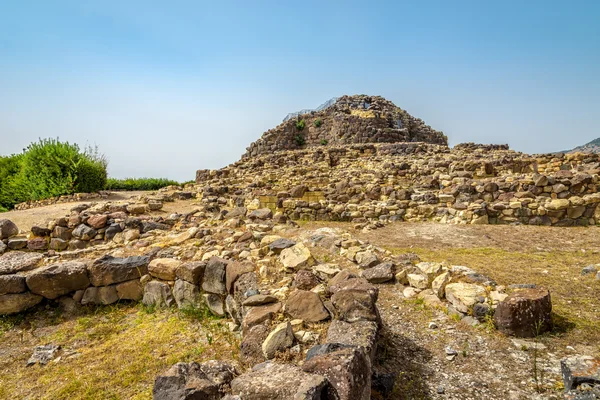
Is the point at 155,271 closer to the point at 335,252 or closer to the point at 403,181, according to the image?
the point at 335,252

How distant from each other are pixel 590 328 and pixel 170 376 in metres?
4.00

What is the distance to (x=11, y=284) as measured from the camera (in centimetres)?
458

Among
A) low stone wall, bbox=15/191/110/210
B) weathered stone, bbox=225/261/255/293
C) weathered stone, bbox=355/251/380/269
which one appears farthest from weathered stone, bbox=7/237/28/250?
low stone wall, bbox=15/191/110/210

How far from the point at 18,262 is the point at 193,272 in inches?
124

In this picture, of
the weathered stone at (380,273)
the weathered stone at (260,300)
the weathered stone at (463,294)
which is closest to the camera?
the weathered stone at (260,300)

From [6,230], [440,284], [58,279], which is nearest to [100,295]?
[58,279]

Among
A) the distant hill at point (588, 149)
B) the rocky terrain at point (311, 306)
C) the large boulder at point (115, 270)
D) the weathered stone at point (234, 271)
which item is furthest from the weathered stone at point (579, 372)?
the distant hill at point (588, 149)

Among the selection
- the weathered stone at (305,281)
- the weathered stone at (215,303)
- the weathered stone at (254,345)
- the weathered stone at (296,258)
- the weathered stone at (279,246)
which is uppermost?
the weathered stone at (279,246)

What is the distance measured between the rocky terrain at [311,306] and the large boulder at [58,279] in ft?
0.07

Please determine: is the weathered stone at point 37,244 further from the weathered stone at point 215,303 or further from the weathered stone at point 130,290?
the weathered stone at point 215,303

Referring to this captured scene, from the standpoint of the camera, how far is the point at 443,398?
236 centimetres

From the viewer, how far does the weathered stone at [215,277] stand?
4309mm

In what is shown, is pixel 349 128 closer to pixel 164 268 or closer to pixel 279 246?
pixel 279 246

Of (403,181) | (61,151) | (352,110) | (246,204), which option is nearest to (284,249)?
(246,204)
